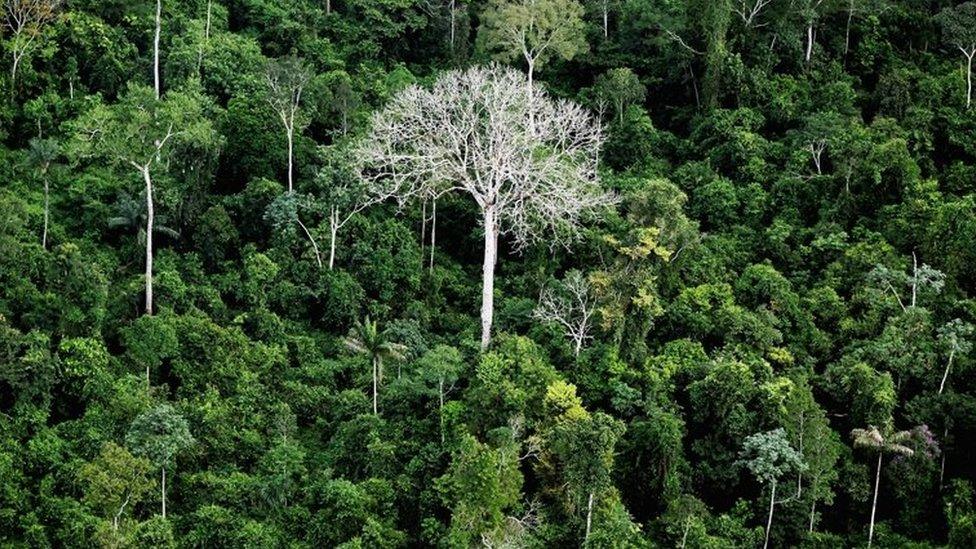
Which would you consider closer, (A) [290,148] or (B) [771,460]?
(B) [771,460]

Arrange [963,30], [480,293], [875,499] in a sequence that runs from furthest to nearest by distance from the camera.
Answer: [963,30]
[480,293]
[875,499]

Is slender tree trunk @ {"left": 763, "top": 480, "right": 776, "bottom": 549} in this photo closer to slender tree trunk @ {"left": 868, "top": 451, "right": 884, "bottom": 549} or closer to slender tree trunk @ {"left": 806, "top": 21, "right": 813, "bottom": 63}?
slender tree trunk @ {"left": 868, "top": 451, "right": 884, "bottom": 549}

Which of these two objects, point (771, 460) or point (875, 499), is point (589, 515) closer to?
point (771, 460)

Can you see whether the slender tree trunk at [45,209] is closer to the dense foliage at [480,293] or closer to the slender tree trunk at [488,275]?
the dense foliage at [480,293]

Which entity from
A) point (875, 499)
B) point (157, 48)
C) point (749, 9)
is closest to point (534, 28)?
point (749, 9)

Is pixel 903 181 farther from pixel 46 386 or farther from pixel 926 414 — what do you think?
pixel 46 386

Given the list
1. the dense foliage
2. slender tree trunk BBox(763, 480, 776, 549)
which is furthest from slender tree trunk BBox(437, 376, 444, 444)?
slender tree trunk BBox(763, 480, 776, 549)

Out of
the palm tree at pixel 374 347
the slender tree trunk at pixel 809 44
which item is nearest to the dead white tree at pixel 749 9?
the slender tree trunk at pixel 809 44
